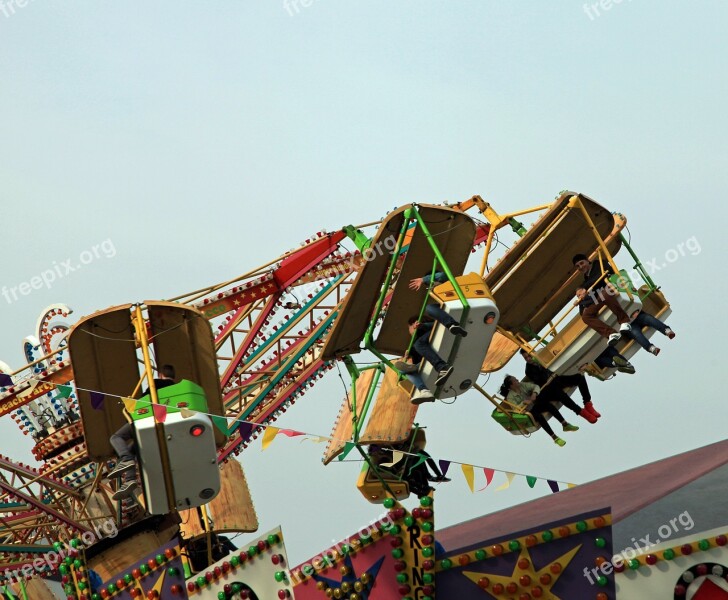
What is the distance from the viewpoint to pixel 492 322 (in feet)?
37.7

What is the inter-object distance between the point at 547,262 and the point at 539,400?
6.31 ft

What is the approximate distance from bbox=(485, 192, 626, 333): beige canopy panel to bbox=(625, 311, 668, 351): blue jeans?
0.91 meters

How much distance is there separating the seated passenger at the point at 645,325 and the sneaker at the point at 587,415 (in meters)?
1.43

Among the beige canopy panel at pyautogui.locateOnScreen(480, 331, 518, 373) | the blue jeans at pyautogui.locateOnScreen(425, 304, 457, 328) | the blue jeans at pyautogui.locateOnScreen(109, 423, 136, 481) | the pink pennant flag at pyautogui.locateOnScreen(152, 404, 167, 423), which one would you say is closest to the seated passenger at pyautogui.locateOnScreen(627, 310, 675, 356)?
the beige canopy panel at pyautogui.locateOnScreen(480, 331, 518, 373)

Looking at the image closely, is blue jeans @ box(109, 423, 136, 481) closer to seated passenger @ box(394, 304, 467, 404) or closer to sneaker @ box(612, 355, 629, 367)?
seated passenger @ box(394, 304, 467, 404)

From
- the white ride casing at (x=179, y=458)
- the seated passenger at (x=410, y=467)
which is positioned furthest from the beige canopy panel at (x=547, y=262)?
the white ride casing at (x=179, y=458)

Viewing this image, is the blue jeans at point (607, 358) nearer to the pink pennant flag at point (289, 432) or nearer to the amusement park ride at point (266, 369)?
the amusement park ride at point (266, 369)

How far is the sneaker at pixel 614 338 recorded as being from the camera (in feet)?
43.2

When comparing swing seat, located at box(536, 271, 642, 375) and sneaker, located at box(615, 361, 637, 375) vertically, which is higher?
swing seat, located at box(536, 271, 642, 375)

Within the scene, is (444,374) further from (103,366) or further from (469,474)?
(103,366)

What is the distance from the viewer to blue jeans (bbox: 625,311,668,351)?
43.7ft

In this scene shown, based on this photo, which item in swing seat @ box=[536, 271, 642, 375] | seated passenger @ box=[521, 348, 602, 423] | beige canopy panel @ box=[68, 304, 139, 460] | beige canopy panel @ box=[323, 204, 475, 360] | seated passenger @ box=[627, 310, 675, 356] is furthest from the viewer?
seated passenger @ box=[521, 348, 602, 423]

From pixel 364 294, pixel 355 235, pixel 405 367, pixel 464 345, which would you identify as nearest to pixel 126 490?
pixel 405 367

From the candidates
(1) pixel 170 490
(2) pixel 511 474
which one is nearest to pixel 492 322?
(2) pixel 511 474
